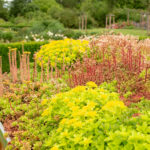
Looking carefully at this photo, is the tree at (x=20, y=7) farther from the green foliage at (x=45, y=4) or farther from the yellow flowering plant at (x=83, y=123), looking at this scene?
the yellow flowering plant at (x=83, y=123)

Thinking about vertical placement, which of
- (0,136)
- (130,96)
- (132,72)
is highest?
(132,72)

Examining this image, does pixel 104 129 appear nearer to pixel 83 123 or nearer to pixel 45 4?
pixel 83 123

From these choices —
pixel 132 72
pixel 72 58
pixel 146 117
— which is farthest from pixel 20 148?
pixel 72 58

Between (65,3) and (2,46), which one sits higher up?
(65,3)

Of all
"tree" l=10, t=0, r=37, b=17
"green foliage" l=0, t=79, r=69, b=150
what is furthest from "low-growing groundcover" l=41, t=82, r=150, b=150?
"tree" l=10, t=0, r=37, b=17

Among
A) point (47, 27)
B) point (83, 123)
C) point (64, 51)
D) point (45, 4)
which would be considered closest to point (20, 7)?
point (45, 4)

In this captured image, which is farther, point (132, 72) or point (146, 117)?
point (132, 72)

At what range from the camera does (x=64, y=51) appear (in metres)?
7.27

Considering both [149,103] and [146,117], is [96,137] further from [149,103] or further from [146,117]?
[149,103]

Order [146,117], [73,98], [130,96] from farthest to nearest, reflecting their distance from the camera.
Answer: [130,96] < [73,98] < [146,117]

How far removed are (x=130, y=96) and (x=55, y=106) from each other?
185 cm

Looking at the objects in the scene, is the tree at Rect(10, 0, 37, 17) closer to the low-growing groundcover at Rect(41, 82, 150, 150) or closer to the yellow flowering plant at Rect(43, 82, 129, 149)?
the yellow flowering plant at Rect(43, 82, 129, 149)

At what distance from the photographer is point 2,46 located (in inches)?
360

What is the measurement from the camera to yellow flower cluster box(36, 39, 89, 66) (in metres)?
7.18
